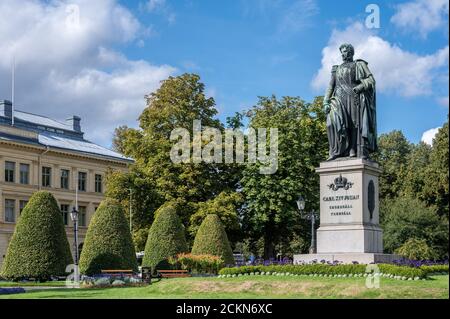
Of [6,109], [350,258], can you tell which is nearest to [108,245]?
[350,258]

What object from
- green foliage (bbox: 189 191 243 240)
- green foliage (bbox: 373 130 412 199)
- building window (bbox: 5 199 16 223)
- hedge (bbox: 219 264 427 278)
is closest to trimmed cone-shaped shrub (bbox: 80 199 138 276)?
green foliage (bbox: 189 191 243 240)

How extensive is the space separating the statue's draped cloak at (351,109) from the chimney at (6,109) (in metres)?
47.6

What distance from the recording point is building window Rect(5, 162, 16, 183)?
66812 millimetres

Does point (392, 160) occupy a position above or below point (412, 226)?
above

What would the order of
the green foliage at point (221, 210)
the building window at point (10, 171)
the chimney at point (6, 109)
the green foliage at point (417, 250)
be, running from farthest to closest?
the chimney at point (6, 109) → the building window at point (10, 171) → the green foliage at point (221, 210) → the green foliage at point (417, 250)

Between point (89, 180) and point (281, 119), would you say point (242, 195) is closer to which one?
point (281, 119)

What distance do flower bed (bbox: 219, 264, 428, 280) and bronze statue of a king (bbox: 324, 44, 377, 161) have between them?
467 cm

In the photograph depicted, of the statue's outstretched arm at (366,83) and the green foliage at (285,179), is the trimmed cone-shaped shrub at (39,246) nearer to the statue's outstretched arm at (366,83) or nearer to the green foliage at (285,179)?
the green foliage at (285,179)

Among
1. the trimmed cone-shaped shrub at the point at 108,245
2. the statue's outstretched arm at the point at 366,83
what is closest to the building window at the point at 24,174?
the trimmed cone-shaped shrub at the point at 108,245

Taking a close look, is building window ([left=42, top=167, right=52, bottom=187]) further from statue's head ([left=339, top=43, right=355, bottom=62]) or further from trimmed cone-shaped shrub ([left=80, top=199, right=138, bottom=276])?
statue's head ([left=339, top=43, right=355, bottom=62])

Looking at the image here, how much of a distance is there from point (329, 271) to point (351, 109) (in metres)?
6.67

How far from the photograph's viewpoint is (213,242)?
4266 cm

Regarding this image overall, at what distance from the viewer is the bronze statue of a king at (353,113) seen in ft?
90.9

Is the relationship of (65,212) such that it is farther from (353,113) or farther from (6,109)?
(353,113)
